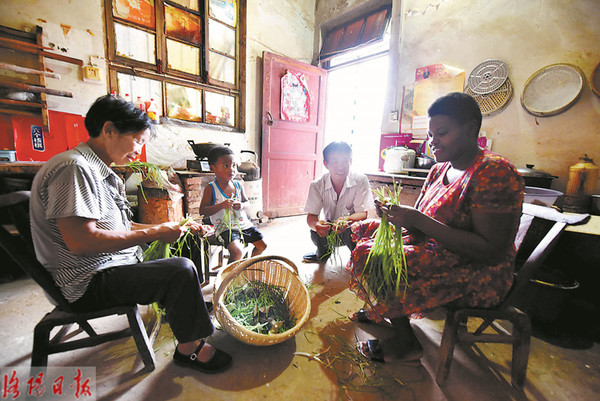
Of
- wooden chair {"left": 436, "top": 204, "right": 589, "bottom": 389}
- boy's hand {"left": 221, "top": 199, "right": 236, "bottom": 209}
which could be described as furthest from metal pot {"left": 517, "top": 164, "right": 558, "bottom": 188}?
boy's hand {"left": 221, "top": 199, "right": 236, "bottom": 209}

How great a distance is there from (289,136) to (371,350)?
4347 millimetres

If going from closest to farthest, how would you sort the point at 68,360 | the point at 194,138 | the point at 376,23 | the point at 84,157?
the point at 84,157
the point at 68,360
the point at 194,138
the point at 376,23

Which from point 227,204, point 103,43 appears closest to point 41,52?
point 103,43

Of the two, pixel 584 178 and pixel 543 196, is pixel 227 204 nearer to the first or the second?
pixel 543 196

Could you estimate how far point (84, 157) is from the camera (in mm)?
1188

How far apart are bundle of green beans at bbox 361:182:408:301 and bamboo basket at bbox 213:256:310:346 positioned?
0.46 meters

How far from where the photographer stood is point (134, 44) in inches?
142

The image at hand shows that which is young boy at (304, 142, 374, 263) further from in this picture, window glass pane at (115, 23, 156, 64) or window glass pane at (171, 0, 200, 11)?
window glass pane at (171, 0, 200, 11)

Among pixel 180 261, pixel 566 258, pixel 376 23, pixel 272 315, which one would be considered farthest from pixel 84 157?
pixel 376 23

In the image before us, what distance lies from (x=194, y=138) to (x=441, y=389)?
14.4 ft

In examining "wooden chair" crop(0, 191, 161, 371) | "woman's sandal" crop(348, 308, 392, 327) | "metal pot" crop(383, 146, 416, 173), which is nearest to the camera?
"wooden chair" crop(0, 191, 161, 371)

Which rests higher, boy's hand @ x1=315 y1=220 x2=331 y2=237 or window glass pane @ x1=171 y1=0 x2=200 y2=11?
window glass pane @ x1=171 y1=0 x2=200 y2=11

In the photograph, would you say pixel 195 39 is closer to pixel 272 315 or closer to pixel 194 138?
pixel 194 138

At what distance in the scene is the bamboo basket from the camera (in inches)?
56.3
